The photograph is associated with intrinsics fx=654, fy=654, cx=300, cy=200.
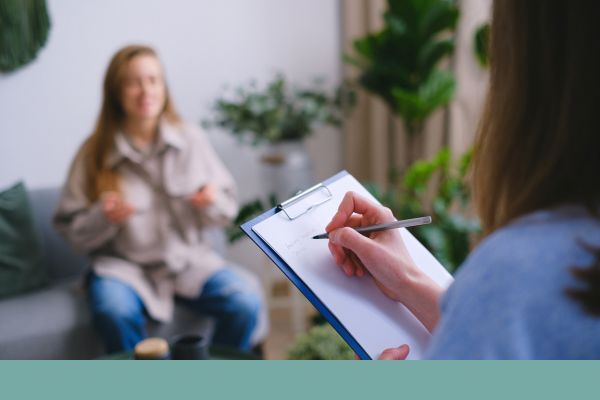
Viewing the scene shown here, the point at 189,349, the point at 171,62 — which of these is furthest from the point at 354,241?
the point at 171,62

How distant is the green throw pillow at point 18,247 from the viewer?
2.28 meters

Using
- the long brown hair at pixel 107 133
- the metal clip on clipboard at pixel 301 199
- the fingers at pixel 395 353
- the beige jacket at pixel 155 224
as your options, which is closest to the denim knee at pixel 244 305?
the beige jacket at pixel 155 224

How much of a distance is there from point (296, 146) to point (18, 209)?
121cm

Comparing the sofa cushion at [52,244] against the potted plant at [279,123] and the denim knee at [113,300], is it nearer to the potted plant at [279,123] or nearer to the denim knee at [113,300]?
the denim knee at [113,300]

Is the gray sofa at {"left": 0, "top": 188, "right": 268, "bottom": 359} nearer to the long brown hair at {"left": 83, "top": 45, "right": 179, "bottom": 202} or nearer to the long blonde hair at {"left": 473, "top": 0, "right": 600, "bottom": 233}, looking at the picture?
the long brown hair at {"left": 83, "top": 45, "right": 179, "bottom": 202}

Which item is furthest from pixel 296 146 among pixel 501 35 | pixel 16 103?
pixel 501 35

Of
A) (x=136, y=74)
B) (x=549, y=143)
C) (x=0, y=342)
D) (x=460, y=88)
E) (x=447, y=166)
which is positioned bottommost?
(x=0, y=342)

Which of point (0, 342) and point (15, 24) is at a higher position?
point (15, 24)

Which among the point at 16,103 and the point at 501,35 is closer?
the point at 501,35

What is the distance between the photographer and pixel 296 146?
2.97m

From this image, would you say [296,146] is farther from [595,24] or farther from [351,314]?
[595,24]

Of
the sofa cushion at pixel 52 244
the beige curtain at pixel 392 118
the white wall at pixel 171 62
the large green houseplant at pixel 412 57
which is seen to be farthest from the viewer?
the beige curtain at pixel 392 118

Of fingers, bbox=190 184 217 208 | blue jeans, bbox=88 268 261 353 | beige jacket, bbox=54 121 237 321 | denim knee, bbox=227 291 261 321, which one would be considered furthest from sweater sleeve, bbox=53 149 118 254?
denim knee, bbox=227 291 261 321

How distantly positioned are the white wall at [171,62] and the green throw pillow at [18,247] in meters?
0.37
